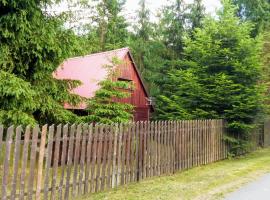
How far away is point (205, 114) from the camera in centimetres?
1555

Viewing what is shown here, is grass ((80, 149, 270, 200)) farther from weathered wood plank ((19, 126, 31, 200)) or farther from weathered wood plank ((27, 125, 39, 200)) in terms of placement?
weathered wood plank ((19, 126, 31, 200))

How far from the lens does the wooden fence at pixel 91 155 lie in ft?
20.5

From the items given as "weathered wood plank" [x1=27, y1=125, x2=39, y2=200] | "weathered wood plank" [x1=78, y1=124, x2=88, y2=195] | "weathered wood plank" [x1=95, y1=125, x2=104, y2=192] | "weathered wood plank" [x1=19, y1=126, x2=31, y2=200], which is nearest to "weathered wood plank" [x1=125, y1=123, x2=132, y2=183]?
"weathered wood plank" [x1=95, y1=125, x2=104, y2=192]

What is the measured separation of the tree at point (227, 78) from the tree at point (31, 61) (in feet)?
21.8

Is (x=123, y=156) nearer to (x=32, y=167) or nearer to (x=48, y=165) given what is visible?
(x=48, y=165)

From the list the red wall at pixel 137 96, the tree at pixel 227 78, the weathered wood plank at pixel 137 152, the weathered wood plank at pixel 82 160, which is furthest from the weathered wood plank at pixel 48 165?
the red wall at pixel 137 96

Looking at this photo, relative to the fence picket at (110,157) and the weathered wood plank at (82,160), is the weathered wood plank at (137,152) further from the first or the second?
the weathered wood plank at (82,160)

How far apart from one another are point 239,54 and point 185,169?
688 cm

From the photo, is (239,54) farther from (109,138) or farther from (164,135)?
(109,138)

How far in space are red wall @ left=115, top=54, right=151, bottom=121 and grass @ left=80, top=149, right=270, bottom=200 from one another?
1081cm

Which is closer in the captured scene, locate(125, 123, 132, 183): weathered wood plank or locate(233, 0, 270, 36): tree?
locate(125, 123, 132, 183): weathered wood plank

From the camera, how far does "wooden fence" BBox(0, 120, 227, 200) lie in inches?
246

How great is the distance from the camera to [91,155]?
26.1 ft

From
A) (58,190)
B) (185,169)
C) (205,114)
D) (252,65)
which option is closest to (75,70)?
(205,114)
